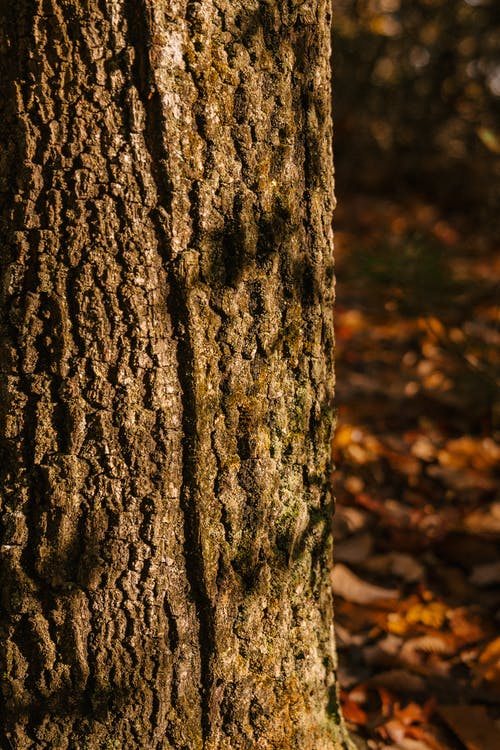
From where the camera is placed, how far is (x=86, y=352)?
4.74 feet

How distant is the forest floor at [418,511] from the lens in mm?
2246

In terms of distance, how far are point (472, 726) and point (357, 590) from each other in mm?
629

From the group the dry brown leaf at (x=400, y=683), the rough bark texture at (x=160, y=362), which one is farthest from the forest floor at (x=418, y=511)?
the rough bark texture at (x=160, y=362)

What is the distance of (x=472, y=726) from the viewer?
2.09 meters

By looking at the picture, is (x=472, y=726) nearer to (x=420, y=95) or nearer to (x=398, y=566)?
(x=398, y=566)

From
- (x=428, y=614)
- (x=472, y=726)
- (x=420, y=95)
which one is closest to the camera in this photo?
(x=472, y=726)

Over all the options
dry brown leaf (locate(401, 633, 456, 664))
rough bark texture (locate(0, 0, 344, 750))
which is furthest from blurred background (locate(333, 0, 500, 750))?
rough bark texture (locate(0, 0, 344, 750))

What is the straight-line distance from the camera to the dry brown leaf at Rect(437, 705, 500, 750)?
2.04 meters

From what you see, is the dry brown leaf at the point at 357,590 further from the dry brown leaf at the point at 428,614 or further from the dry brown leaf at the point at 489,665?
the dry brown leaf at the point at 489,665

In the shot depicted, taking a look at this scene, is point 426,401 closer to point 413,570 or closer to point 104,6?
point 413,570

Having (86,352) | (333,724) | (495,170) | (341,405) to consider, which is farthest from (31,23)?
(495,170)

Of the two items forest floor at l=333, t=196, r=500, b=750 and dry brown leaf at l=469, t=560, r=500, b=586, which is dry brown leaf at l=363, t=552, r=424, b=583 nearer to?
forest floor at l=333, t=196, r=500, b=750

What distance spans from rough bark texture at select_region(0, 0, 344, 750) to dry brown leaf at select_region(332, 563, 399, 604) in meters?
0.90

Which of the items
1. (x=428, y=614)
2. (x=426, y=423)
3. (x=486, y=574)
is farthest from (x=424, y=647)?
(x=426, y=423)
